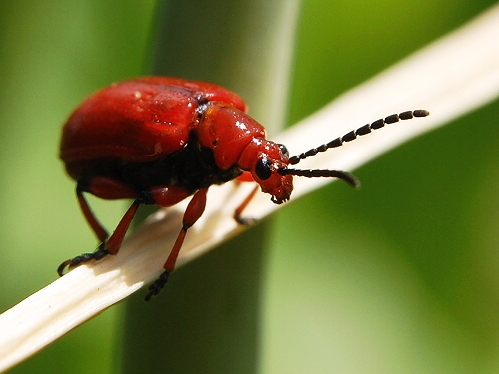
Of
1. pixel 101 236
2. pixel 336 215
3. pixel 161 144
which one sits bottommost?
pixel 336 215

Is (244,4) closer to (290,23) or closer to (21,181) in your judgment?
(290,23)

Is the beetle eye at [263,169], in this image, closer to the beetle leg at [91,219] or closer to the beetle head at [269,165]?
the beetle head at [269,165]

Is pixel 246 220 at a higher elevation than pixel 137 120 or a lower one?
lower

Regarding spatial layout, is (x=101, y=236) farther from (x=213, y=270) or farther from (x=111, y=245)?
(x=213, y=270)

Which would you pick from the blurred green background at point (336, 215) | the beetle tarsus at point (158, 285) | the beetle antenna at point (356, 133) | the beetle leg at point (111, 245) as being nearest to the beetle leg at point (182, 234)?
the beetle tarsus at point (158, 285)

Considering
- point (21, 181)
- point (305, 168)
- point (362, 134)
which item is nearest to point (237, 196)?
point (305, 168)

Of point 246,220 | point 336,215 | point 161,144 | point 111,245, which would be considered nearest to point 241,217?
point 246,220
